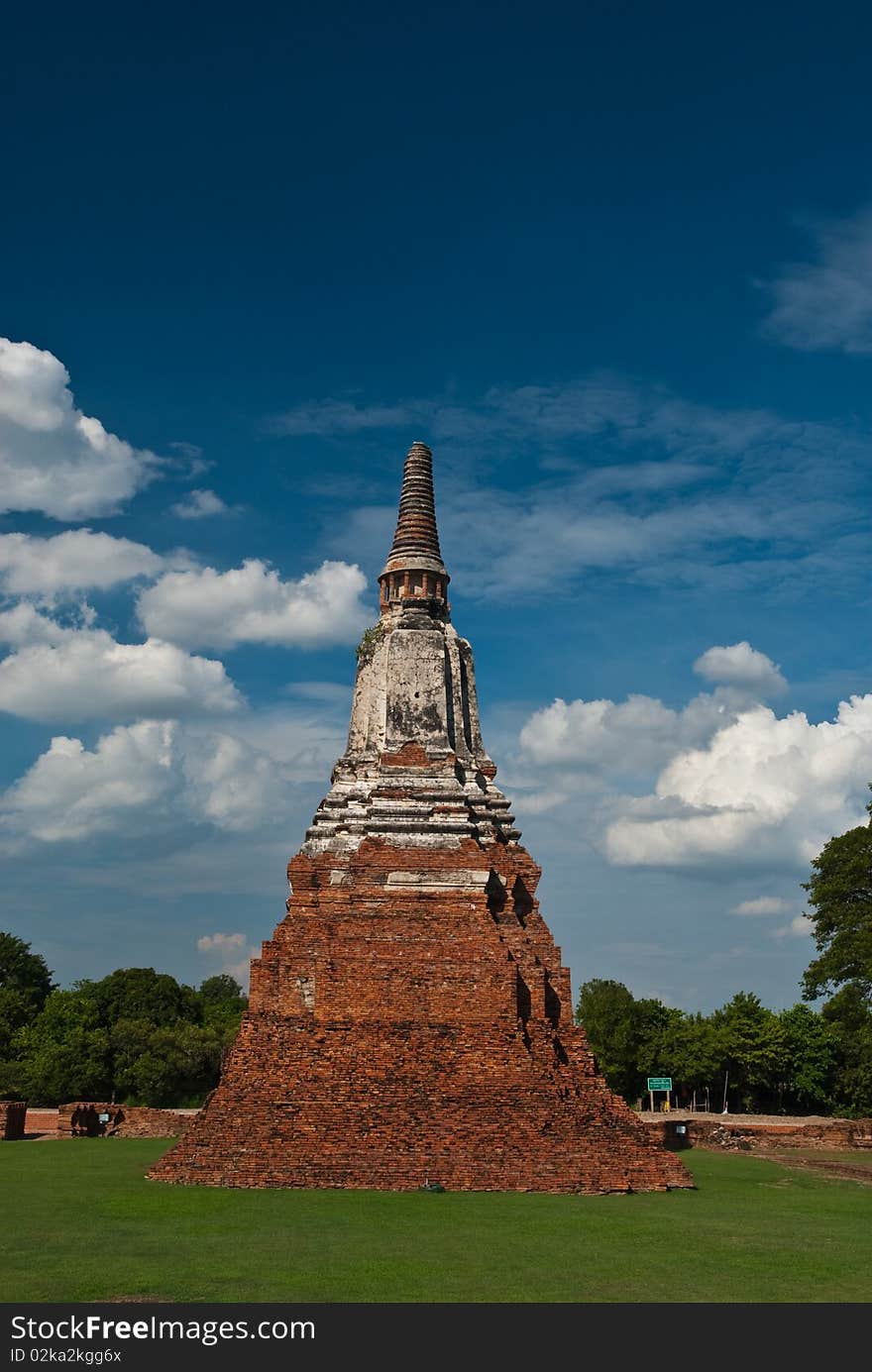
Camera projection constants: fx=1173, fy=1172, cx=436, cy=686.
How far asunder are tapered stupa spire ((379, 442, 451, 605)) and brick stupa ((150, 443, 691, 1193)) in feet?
17.1

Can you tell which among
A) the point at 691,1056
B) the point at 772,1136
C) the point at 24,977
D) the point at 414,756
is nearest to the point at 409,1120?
the point at 414,756

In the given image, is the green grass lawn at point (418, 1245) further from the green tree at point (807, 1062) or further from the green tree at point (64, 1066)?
the green tree at point (807, 1062)

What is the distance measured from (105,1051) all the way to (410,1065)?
29592 mm

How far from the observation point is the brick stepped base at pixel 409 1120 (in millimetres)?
20062

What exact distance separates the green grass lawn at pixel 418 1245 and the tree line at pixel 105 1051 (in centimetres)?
2465

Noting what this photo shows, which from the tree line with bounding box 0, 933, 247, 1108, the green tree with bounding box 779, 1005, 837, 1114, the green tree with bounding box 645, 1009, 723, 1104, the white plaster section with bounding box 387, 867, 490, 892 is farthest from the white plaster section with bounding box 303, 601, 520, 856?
the green tree with bounding box 779, 1005, 837, 1114

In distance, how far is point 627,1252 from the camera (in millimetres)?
14469

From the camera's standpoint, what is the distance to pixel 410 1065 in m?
21.5

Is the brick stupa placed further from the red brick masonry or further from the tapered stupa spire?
the tapered stupa spire
